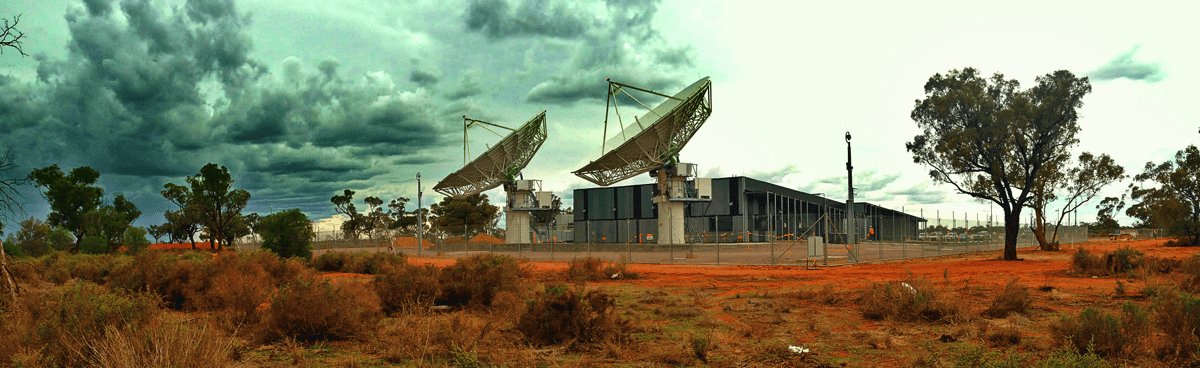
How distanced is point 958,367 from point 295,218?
25.2 m

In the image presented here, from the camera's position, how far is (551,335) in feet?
27.9

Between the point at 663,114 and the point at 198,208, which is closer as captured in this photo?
the point at 663,114

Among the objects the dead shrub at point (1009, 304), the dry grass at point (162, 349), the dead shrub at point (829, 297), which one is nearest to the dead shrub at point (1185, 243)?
the dead shrub at point (829, 297)

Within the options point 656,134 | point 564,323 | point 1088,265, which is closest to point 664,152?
point 656,134

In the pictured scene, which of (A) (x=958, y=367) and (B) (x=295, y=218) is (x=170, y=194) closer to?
(B) (x=295, y=218)

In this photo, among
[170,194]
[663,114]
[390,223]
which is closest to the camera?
[663,114]

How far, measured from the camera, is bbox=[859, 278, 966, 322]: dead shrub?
985cm

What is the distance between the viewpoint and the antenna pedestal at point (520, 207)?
58594 millimetres

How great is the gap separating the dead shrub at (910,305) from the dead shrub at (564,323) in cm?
452

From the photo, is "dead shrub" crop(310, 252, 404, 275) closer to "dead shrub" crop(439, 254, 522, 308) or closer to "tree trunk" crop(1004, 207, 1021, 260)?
"dead shrub" crop(439, 254, 522, 308)

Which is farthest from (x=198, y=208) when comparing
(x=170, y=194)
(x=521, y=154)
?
(x=521, y=154)

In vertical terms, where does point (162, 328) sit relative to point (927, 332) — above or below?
above

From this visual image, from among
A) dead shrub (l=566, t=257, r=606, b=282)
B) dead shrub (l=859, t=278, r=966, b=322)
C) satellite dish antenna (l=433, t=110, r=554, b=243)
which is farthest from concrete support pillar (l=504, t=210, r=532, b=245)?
dead shrub (l=859, t=278, r=966, b=322)

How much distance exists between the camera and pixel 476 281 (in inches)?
499
